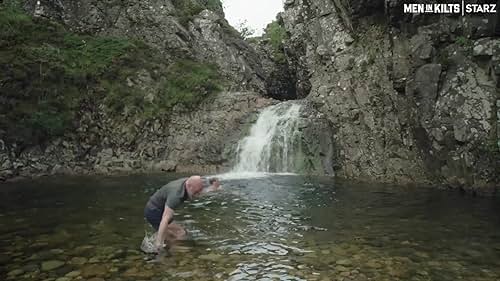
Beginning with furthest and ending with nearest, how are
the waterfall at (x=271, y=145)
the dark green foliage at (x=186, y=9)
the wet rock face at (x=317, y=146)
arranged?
the dark green foliage at (x=186, y=9), the waterfall at (x=271, y=145), the wet rock face at (x=317, y=146)

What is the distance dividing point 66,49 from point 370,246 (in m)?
20.5

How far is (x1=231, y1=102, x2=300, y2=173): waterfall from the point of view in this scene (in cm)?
2006

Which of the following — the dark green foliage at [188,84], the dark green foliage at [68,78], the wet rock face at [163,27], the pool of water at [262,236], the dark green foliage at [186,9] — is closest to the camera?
the pool of water at [262,236]

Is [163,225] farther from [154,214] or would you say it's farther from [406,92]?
[406,92]

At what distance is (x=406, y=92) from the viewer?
17.1 meters

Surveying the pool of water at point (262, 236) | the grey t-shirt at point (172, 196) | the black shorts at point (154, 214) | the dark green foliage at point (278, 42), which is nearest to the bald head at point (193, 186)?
the grey t-shirt at point (172, 196)

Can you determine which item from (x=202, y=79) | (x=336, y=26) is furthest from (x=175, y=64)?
(x=336, y=26)

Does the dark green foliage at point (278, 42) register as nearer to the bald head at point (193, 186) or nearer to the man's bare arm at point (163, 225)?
the bald head at point (193, 186)

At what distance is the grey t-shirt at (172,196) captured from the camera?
7.68m

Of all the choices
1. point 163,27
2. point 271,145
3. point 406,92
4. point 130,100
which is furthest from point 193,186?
point 163,27

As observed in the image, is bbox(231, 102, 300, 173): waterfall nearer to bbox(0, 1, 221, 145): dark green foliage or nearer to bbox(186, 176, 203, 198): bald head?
bbox(0, 1, 221, 145): dark green foliage

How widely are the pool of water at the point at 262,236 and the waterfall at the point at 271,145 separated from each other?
5412mm

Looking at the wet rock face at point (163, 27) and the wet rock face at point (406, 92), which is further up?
the wet rock face at point (163, 27)

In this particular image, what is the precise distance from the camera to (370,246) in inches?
319
